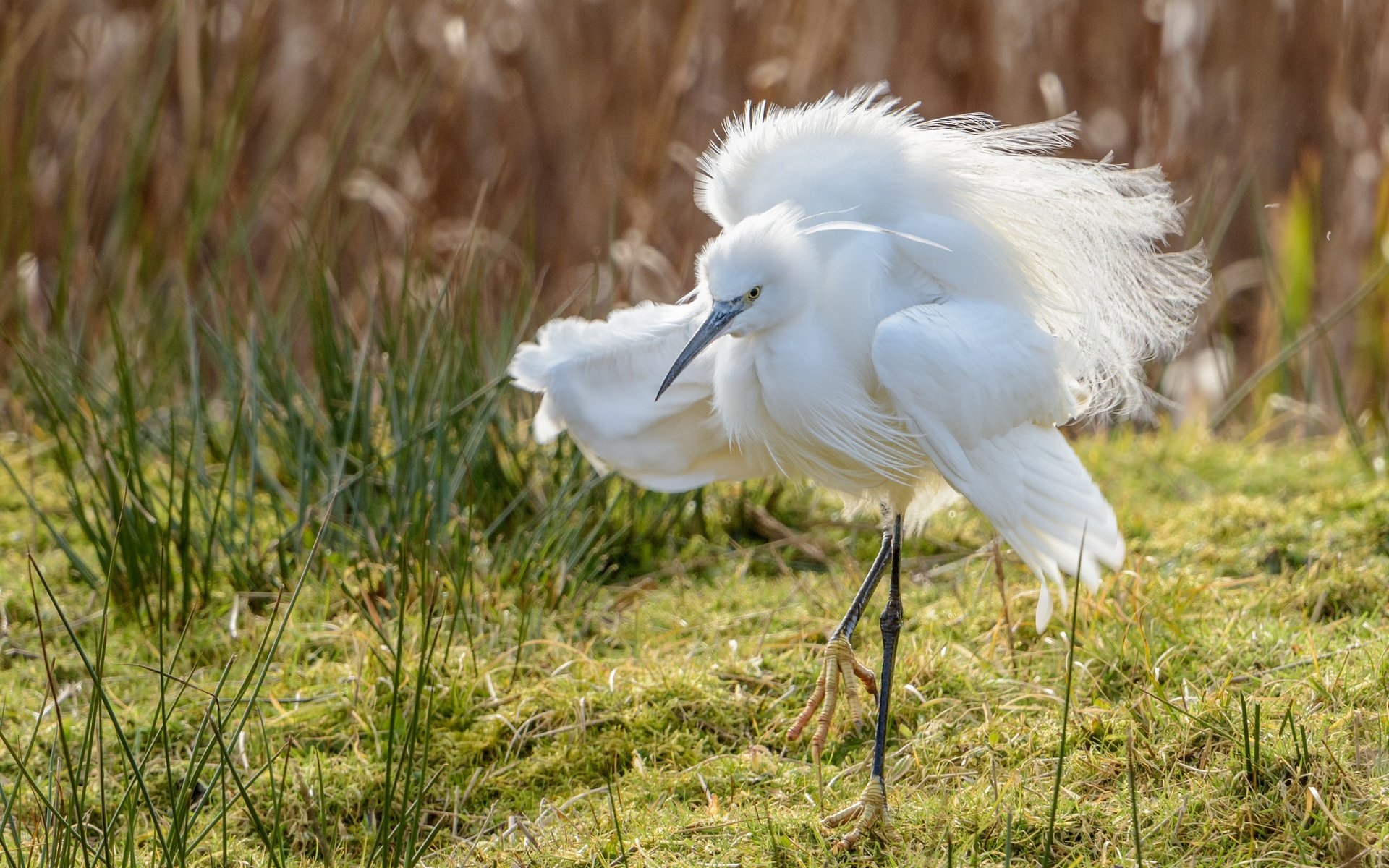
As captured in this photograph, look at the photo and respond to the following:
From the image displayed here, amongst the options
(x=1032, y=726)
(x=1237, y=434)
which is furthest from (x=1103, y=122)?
(x=1032, y=726)

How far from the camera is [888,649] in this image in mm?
2293

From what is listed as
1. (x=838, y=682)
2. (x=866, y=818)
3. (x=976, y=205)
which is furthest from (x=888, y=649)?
(x=976, y=205)

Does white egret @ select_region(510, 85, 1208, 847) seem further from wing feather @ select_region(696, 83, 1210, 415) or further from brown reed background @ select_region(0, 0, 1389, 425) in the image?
brown reed background @ select_region(0, 0, 1389, 425)

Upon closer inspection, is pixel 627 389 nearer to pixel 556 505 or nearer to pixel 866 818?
pixel 556 505

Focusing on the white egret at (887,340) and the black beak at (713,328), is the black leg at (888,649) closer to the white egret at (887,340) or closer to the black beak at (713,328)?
the white egret at (887,340)

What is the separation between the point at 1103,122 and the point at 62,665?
14.1ft

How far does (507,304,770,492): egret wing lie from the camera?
2510 mm

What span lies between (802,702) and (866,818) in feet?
1.78

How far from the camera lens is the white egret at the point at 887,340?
2180mm

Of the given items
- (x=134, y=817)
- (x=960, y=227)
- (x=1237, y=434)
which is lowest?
(x=1237, y=434)

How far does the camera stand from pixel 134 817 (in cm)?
179

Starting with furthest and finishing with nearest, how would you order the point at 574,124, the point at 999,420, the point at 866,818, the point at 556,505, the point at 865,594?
the point at 574,124
the point at 556,505
the point at 865,594
the point at 999,420
the point at 866,818

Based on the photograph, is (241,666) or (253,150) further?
(253,150)

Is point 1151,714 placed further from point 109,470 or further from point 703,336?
point 109,470
